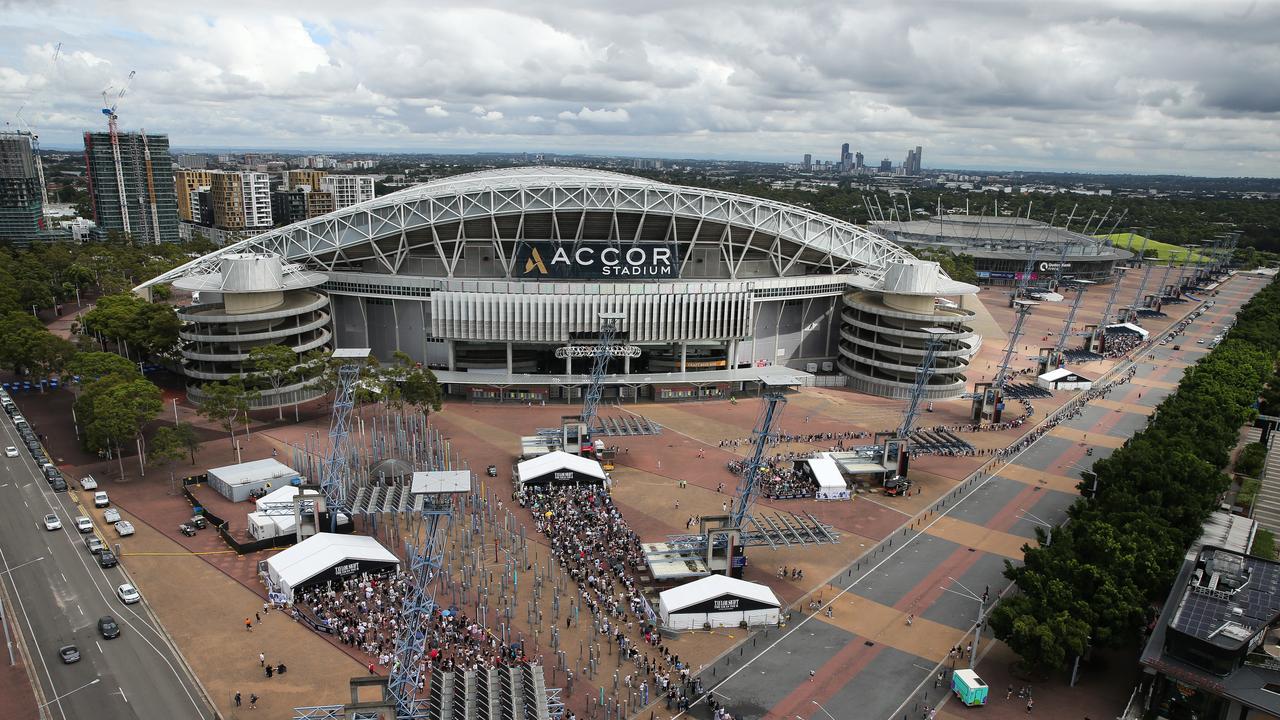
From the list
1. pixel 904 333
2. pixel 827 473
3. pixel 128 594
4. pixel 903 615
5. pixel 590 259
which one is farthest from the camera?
pixel 904 333

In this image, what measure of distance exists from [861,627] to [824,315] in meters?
69.0

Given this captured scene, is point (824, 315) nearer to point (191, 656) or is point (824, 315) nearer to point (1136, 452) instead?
point (1136, 452)

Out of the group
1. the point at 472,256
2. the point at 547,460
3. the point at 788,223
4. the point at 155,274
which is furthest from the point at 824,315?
the point at 155,274

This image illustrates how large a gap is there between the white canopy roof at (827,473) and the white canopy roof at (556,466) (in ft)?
62.8

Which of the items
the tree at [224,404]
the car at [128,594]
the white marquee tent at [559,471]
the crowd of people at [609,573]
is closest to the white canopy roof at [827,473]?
the crowd of people at [609,573]

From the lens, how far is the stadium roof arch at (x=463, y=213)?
98688 millimetres

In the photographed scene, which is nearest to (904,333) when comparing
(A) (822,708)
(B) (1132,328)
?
(B) (1132,328)

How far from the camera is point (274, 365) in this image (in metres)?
82.8

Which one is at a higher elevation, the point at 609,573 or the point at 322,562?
the point at 322,562

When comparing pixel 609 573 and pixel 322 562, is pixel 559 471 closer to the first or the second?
pixel 609 573

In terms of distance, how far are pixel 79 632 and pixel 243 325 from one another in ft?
167

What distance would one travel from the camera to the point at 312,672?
138 feet

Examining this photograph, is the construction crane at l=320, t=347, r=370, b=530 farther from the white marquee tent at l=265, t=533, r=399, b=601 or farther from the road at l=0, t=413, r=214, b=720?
the road at l=0, t=413, r=214, b=720

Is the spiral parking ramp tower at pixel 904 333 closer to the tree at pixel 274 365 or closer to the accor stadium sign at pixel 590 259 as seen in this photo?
the accor stadium sign at pixel 590 259
